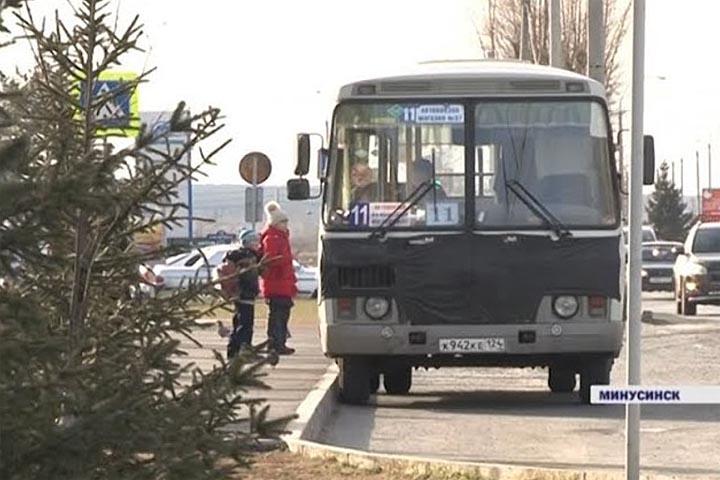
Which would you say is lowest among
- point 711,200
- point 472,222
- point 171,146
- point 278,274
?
point 711,200

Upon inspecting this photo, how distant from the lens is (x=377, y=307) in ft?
→ 53.9

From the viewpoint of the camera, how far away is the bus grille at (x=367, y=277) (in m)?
16.4

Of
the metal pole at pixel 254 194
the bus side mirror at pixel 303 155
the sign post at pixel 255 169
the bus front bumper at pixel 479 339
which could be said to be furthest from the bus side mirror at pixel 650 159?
the metal pole at pixel 254 194

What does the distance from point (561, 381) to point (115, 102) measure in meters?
12.4

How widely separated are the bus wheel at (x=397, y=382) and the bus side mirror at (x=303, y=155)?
108 inches

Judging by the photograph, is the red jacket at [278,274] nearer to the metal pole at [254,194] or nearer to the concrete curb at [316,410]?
the concrete curb at [316,410]

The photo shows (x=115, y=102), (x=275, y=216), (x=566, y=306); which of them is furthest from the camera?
(x=275, y=216)

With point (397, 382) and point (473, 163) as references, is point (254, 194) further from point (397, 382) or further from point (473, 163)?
point (473, 163)

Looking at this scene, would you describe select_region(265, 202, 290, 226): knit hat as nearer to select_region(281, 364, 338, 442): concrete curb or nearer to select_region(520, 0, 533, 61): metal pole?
select_region(281, 364, 338, 442): concrete curb

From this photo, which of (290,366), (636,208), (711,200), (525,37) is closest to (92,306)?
(636,208)

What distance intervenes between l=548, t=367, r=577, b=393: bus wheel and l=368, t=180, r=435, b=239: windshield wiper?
270 cm

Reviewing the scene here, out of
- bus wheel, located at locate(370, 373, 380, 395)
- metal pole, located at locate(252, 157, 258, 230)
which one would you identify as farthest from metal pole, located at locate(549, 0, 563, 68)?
bus wheel, located at locate(370, 373, 380, 395)

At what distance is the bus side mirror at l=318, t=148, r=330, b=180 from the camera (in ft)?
55.2

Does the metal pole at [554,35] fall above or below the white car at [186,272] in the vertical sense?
above
